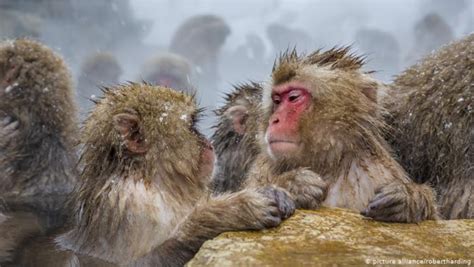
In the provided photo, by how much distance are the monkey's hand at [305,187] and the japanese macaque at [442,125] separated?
555 mm

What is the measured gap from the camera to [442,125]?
10.4ft

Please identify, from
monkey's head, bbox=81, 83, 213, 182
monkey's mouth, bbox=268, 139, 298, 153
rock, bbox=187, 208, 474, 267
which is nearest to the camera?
rock, bbox=187, 208, 474, 267

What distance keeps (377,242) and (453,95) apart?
41.2 inches

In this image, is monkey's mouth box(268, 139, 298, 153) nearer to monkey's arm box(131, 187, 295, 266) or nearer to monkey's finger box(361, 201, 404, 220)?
monkey's arm box(131, 187, 295, 266)

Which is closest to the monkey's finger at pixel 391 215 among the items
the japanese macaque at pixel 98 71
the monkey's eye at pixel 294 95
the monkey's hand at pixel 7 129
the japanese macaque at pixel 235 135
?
the monkey's eye at pixel 294 95

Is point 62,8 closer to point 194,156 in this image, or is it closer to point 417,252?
point 194,156

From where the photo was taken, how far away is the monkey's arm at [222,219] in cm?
251

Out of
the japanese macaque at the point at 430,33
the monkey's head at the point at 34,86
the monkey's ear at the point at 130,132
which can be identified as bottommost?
the monkey's ear at the point at 130,132

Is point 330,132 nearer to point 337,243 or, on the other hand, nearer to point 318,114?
point 318,114

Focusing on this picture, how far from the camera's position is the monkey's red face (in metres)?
3.01

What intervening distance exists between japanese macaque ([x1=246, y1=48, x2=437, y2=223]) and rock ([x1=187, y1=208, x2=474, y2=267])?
360 mm

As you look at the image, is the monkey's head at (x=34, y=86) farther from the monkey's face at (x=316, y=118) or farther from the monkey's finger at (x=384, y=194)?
the monkey's finger at (x=384, y=194)

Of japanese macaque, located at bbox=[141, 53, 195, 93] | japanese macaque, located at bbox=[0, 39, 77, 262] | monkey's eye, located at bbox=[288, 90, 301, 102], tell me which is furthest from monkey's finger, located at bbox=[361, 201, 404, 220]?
japanese macaque, located at bbox=[141, 53, 195, 93]

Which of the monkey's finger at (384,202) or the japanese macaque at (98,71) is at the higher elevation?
the japanese macaque at (98,71)
